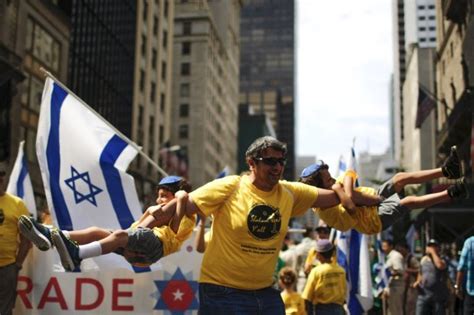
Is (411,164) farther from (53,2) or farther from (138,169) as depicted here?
(53,2)

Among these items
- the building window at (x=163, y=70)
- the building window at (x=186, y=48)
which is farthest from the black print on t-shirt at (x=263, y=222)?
the building window at (x=186, y=48)

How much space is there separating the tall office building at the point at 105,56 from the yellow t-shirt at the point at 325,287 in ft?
103

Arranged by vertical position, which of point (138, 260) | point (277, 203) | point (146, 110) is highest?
point (146, 110)

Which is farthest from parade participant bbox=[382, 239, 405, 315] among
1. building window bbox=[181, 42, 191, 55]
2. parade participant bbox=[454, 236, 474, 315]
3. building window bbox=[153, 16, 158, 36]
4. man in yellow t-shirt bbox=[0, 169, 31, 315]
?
building window bbox=[181, 42, 191, 55]

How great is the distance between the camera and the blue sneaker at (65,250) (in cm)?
512

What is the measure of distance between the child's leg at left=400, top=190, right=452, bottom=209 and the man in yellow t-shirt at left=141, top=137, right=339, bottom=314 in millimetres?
1443

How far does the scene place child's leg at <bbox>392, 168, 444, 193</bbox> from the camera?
238 inches

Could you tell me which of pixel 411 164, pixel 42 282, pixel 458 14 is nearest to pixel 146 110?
pixel 458 14

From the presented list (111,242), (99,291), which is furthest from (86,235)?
(99,291)

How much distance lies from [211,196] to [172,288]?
4276 millimetres

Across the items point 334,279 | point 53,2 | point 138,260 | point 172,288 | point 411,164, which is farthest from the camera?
point 411,164

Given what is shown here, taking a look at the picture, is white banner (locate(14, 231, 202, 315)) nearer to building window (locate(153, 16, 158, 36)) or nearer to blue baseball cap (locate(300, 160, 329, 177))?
blue baseball cap (locate(300, 160, 329, 177))

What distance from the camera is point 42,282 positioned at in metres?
8.81

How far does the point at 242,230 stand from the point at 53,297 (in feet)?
15.8
